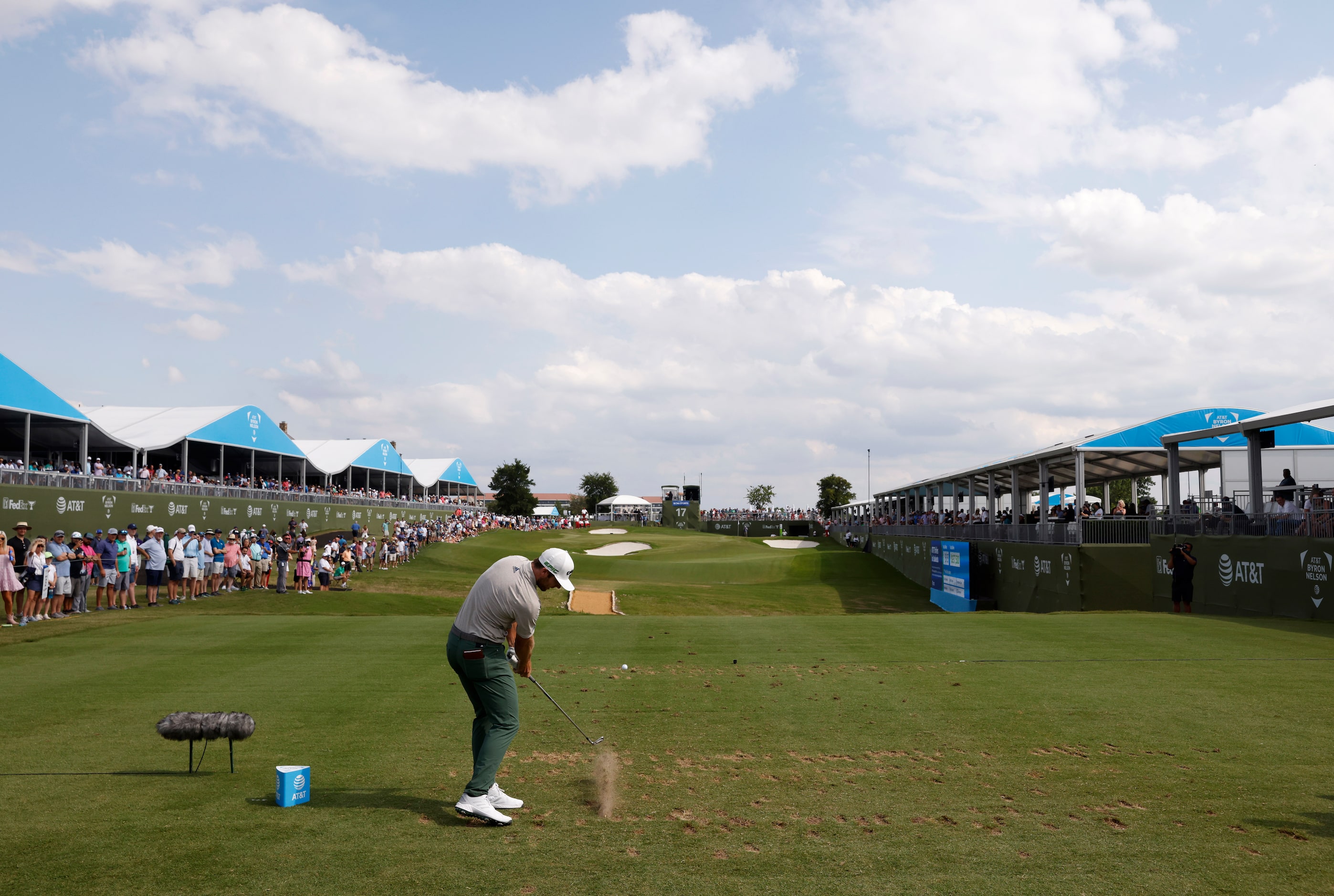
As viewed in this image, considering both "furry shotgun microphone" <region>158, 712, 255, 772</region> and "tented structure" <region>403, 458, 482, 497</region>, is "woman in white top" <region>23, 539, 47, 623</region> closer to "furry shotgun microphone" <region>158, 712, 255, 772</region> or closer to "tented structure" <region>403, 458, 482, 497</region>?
"furry shotgun microphone" <region>158, 712, 255, 772</region>

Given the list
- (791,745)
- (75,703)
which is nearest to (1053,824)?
(791,745)

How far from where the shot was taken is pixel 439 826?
618 cm

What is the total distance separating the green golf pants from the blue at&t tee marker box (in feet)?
4.34

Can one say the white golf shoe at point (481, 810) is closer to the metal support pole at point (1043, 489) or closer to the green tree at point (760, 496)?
the metal support pole at point (1043, 489)

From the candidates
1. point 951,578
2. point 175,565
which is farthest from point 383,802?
point 951,578

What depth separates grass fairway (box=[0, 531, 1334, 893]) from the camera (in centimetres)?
537

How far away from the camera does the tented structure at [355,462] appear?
72750 mm

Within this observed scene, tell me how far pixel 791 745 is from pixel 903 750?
1.06m

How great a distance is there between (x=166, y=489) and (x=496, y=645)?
133 ft

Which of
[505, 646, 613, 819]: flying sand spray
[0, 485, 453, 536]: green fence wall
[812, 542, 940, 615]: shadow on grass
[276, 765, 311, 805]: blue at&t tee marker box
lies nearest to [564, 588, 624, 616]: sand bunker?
[812, 542, 940, 615]: shadow on grass

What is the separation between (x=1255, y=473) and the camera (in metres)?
21.5

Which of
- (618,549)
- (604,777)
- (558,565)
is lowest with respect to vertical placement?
(618,549)

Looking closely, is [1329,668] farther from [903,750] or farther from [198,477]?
[198,477]

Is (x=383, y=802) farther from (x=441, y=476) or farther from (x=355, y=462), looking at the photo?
(x=441, y=476)
